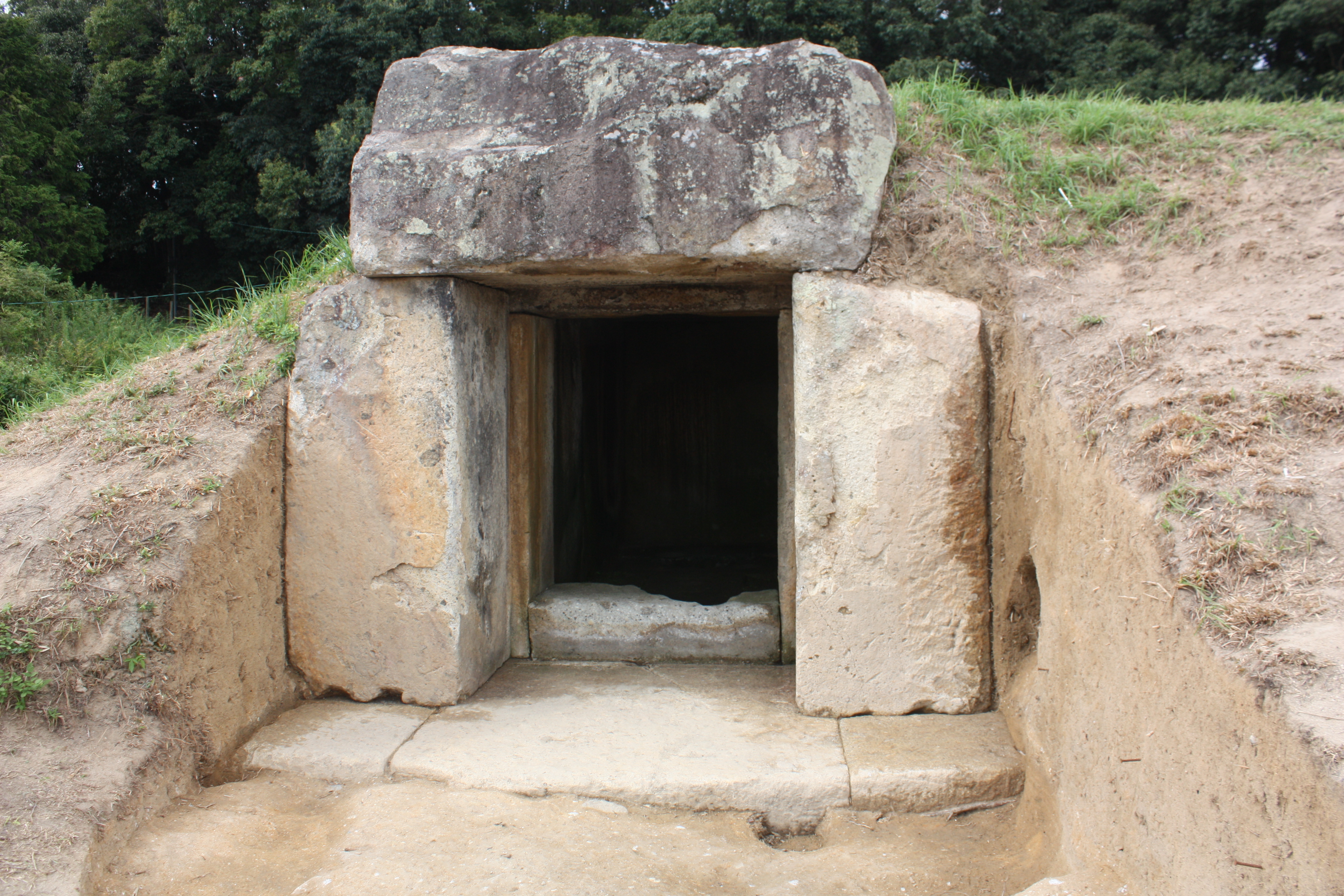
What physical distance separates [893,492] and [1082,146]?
1.90 m

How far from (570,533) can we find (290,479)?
2.12 m

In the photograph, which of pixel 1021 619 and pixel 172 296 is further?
pixel 172 296

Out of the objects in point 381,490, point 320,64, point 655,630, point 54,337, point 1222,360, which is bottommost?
point 655,630

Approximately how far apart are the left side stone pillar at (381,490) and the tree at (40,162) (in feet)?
34.2

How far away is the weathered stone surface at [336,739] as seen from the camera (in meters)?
3.11

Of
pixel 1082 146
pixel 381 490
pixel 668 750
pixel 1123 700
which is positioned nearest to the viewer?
pixel 1123 700

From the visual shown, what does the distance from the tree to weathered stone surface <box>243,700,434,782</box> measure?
35.5ft

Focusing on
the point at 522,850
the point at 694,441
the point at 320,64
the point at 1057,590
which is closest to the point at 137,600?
the point at 522,850

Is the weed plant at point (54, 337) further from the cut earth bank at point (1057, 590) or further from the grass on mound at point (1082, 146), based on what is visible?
the grass on mound at point (1082, 146)

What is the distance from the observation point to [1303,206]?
11.5 ft

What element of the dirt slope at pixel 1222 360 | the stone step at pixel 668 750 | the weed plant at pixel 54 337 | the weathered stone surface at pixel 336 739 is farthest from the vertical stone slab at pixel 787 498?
the weed plant at pixel 54 337

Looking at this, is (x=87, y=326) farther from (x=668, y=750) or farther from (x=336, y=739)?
(x=668, y=750)

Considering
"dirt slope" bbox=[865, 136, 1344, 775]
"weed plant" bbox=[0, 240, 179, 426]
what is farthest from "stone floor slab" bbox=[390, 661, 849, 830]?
"weed plant" bbox=[0, 240, 179, 426]

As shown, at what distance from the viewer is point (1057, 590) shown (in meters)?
2.79
